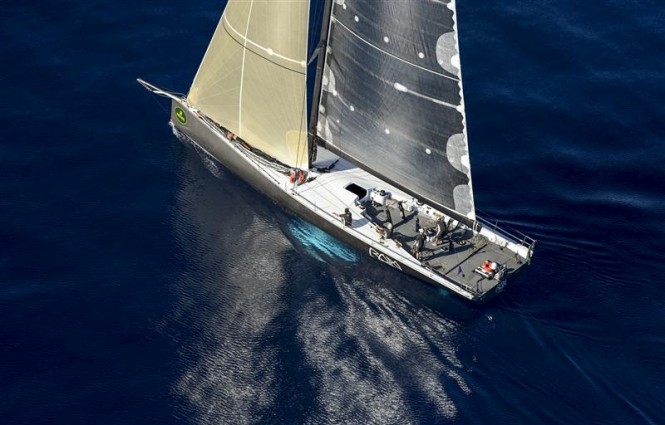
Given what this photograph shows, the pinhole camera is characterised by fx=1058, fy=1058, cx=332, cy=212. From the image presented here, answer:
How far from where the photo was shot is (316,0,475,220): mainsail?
5522cm

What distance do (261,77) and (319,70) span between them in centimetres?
Answer: 407

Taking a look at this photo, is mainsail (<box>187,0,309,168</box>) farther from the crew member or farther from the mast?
the crew member

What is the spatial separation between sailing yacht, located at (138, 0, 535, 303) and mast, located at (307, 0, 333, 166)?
9 cm

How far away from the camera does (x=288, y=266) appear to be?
210 feet

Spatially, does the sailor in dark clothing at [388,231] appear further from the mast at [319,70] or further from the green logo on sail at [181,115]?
the green logo on sail at [181,115]

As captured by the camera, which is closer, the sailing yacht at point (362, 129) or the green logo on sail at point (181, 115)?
the sailing yacht at point (362, 129)

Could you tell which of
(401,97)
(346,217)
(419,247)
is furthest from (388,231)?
(401,97)

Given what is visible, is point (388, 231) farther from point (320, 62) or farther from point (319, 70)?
point (320, 62)

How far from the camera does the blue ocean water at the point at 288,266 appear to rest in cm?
5612

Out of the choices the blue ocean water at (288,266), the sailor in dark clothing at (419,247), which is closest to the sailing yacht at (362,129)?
the sailor in dark clothing at (419,247)

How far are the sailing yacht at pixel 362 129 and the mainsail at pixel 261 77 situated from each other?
84 millimetres

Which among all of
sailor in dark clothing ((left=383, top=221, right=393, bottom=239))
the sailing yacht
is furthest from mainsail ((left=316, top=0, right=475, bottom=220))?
sailor in dark clothing ((left=383, top=221, right=393, bottom=239))

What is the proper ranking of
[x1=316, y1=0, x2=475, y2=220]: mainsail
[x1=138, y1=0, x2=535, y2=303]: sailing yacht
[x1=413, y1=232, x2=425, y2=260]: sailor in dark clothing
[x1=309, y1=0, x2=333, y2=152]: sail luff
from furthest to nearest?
[x1=413, y1=232, x2=425, y2=260]: sailor in dark clothing → [x1=309, y1=0, x2=333, y2=152]: sail luff → [x1=138, y1=0, x2=535, y2=303]: sailing yacht → [x1=316, y1=0, x2=475, y2=220]: mainsail

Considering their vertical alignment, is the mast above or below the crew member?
above
